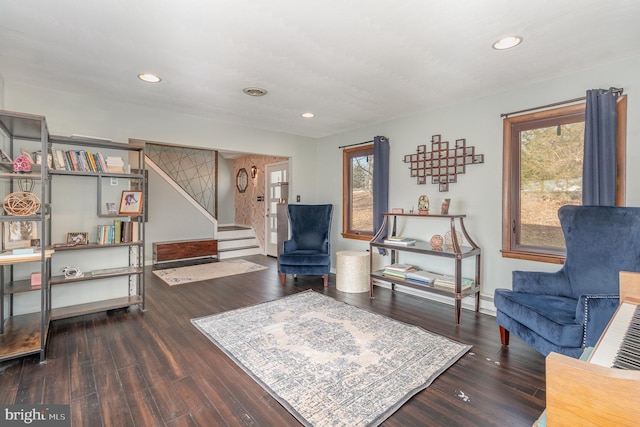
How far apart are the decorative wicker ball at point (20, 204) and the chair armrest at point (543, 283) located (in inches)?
155

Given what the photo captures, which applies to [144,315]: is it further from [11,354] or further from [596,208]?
[596,208]

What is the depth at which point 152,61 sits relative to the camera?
8.23 feet

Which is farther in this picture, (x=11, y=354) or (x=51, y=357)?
(x=51, y=357)

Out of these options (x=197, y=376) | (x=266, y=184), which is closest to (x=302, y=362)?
(x=197, y=376)

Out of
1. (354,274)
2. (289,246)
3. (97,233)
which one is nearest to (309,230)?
(289,246)

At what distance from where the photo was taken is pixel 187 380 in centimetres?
210

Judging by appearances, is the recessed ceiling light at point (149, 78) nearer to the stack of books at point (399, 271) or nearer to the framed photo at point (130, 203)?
the framed photo at point (130, 203)

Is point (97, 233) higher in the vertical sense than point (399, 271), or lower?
higher

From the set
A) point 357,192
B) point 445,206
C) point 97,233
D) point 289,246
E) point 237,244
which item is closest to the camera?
point 97,233

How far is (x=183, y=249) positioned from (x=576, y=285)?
6.13 metres

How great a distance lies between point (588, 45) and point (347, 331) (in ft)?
9.70

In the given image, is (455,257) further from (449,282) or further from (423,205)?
(423,205)

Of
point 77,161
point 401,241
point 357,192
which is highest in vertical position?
point 77,161

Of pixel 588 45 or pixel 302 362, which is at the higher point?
pixel 588 45
